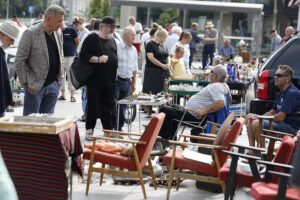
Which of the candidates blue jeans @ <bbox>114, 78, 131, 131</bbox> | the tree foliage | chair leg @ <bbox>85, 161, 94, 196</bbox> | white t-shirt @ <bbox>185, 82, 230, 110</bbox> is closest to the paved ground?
chair leg @ <bbox>85, 161, 94, 196</bbox>

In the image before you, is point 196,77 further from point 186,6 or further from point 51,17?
point 186,6

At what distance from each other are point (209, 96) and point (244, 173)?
3.53m

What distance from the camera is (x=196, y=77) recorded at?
623 inches

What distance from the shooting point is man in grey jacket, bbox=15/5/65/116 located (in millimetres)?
9469

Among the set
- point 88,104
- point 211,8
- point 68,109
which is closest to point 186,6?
point 211,8

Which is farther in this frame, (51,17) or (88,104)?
(88,104)

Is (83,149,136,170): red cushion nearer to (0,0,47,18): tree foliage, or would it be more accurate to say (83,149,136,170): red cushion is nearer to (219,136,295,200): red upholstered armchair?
(219,136,295,200): red upholstered armchair

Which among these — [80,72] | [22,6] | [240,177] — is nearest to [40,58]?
[80,72]

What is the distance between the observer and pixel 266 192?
6883mm

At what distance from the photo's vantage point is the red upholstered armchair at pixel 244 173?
7469mm

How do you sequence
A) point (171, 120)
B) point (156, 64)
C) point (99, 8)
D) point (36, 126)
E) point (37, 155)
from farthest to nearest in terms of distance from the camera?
point (99, 8), point (156, 64), point (171, 120), point (37, 155), point (36, 126)

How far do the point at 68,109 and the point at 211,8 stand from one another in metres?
19.5

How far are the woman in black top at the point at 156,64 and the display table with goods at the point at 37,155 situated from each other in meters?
8.10

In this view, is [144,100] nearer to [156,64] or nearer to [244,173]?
[156,64]
